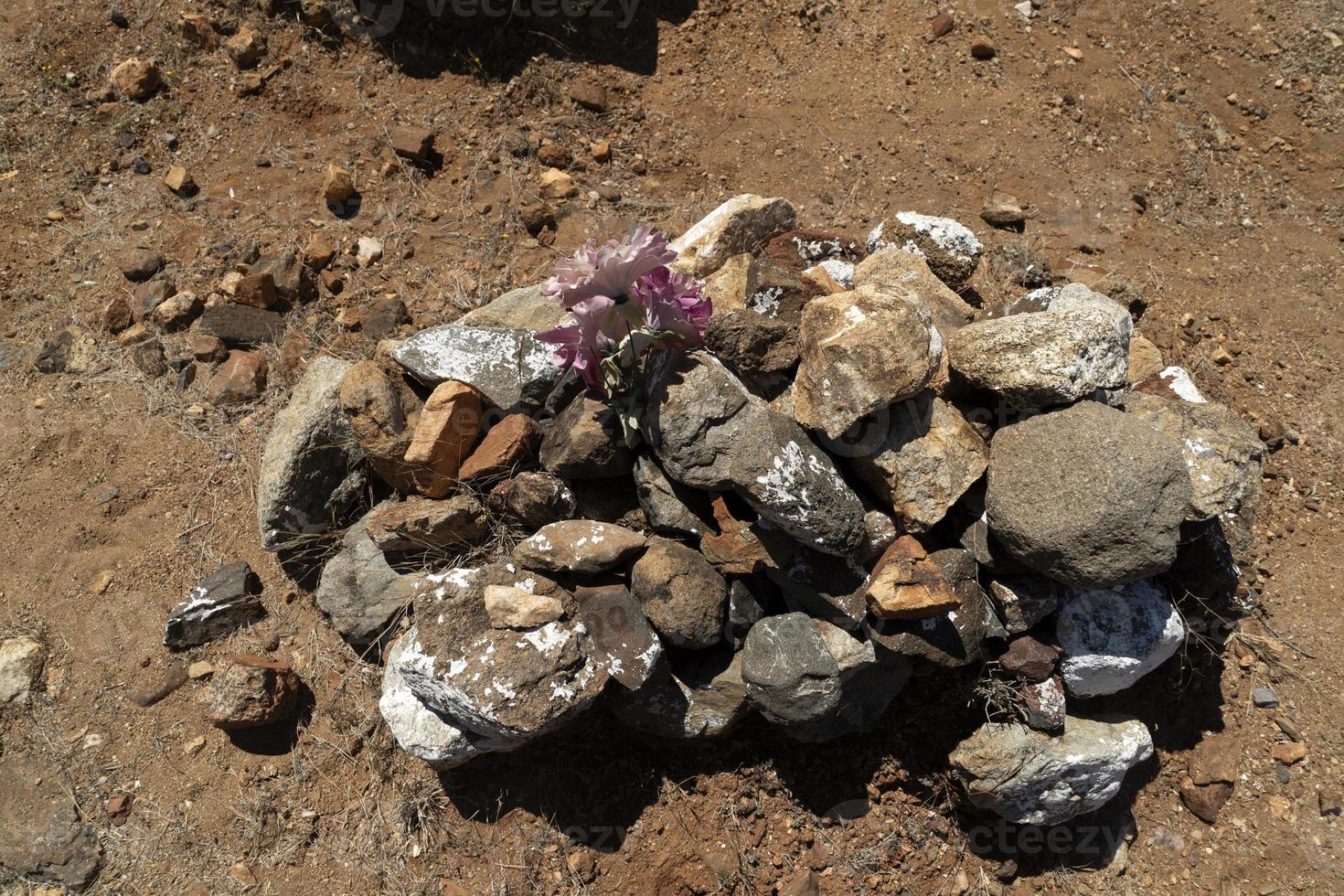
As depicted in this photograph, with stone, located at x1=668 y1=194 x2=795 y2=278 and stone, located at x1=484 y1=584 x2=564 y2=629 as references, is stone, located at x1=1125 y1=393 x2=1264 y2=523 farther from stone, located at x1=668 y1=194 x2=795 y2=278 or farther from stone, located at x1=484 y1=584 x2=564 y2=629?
stone, located at x1=484 y1=584 x2=564 y2=629

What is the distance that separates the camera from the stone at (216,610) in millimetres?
3510

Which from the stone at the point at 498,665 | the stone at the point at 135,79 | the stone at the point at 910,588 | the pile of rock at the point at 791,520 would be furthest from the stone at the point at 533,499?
the stone at the point at 135,79

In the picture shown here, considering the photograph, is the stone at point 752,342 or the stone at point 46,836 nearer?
the stone at point 752,342

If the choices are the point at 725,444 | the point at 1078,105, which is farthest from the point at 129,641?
the point at 1078,105

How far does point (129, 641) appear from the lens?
3.55 meters

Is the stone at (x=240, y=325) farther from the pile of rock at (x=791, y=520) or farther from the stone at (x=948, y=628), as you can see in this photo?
the stone at (x=948, y=628)

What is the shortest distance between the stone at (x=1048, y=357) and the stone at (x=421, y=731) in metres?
2.21

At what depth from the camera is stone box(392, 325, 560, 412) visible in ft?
10.5

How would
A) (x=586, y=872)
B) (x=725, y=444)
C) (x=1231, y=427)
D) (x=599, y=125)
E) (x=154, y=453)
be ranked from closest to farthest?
(x=725, y=444)
(x=1231, y=427)
(x=586, y=872)
(x=154, y=453)
(x=599, y=125)

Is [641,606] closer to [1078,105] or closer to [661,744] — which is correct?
[661,744]

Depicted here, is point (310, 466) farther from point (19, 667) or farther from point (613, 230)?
point (613, 230)

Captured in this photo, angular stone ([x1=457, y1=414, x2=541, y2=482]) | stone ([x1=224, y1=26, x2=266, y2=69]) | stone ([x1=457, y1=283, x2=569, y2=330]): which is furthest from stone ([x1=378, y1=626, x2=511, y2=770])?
stone ([x1=224, y1=26, x2=266, y2=69])

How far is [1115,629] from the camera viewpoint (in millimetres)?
2994

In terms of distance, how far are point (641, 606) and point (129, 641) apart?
2.32m
